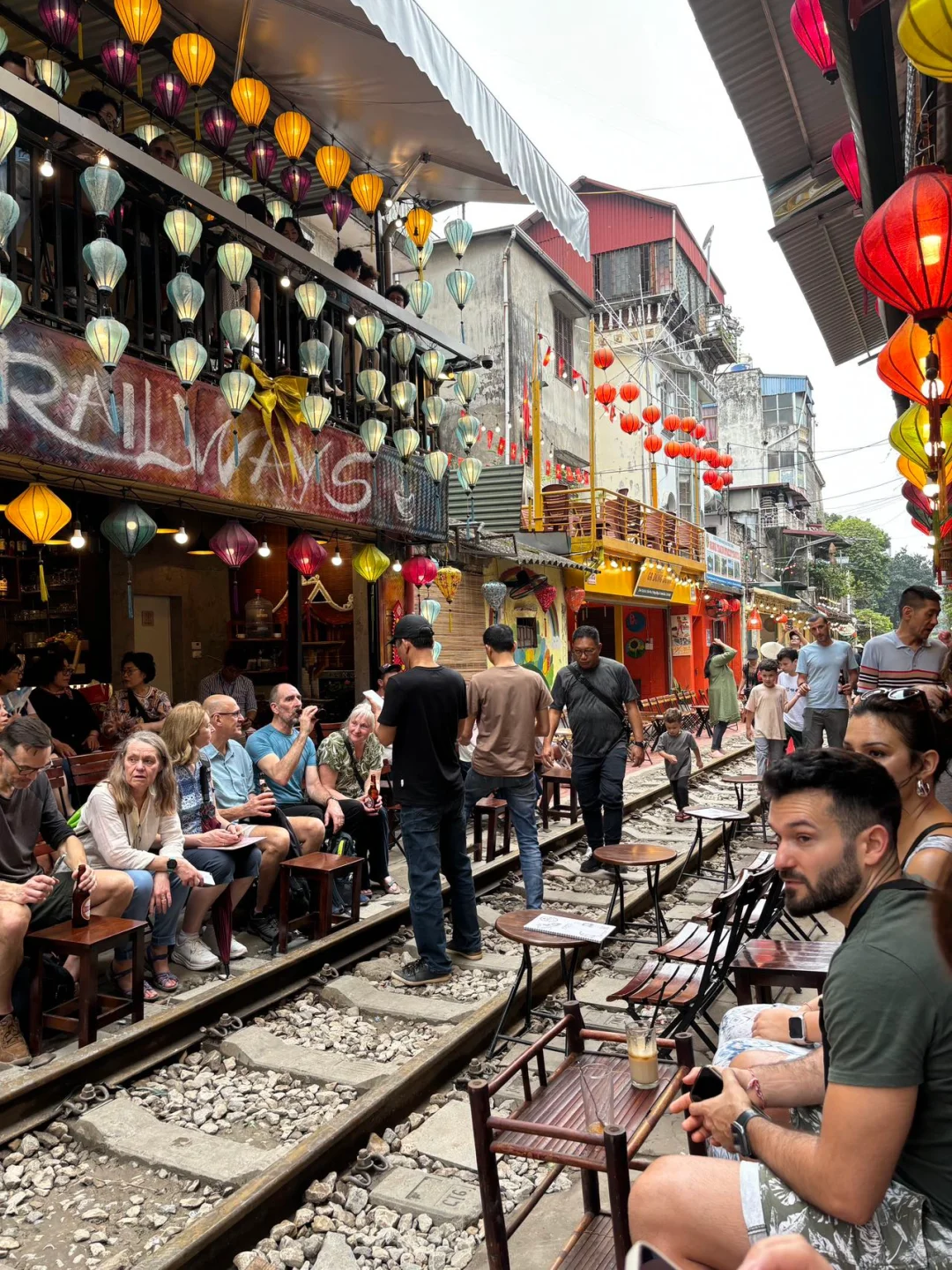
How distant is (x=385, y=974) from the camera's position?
588cm

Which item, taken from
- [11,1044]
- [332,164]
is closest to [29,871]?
[11,1044]

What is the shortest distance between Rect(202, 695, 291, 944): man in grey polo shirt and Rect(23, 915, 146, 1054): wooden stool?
1441 mm

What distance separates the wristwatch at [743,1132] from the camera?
2.11 metres

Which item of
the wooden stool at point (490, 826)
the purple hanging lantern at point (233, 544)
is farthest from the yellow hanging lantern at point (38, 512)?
the wooden stool at point (490, 826)

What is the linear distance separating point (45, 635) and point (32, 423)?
5.68m

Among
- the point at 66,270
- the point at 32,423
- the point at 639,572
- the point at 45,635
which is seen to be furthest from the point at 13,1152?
the point at 639,572

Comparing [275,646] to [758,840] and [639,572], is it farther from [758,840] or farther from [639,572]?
[639,572]

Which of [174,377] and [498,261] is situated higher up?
[498,261]

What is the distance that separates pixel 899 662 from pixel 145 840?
18.6ft

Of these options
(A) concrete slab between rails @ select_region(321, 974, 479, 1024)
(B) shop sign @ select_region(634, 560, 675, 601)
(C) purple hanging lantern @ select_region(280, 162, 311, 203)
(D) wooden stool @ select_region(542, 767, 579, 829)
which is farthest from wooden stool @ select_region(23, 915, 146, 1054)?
(B) shop sign @ select_region(634, 560, 675, 601)

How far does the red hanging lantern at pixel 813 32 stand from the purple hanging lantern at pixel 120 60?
17.9 feet

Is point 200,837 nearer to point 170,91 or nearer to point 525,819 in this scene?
point 525,819

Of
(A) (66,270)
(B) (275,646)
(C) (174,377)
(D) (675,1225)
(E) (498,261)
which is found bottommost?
(D) (675,1225)

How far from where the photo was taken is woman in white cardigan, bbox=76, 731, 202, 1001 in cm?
509
